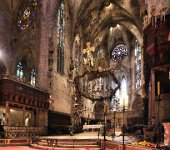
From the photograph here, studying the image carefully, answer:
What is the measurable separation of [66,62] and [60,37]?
9.99ft

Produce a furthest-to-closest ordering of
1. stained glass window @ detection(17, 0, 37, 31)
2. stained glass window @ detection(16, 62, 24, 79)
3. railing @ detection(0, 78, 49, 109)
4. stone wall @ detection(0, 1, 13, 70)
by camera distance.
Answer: stained glass window @ detection(16, 62, 24, 79) → stained glass window @ detection(17, 0, 37, 31) → stone wall @ detection(0, 1, 13, 70) → railing @ detection(0, 78, 49, 109)

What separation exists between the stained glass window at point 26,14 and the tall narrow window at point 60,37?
271 cm

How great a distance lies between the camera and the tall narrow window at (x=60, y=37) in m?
29.7

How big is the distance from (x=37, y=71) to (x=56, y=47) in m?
3.45

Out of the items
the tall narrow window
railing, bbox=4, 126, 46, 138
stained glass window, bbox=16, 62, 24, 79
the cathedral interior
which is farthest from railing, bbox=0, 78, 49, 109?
stained glass window, bbox=16, 62, 24, 79

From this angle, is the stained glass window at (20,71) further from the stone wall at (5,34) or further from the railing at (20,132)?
the railing at (20,132)

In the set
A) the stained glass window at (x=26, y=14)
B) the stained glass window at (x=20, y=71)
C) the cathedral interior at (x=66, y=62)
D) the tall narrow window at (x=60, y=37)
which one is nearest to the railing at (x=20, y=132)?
the cathedral interior at (x=66, y=62)

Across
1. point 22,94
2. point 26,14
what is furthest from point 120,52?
point 22,94

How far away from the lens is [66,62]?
3189cm

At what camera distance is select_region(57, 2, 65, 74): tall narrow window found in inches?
1169

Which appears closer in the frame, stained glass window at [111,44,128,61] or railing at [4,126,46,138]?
railing at [4,126,46,138]

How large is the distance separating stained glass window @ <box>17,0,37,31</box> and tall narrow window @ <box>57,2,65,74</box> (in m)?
2.71

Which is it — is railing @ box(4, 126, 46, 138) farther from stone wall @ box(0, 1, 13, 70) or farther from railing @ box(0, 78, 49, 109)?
stone wall @ box(0, 1, 13, 70)

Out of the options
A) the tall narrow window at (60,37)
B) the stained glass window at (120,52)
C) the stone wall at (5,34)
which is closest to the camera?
the stone wall at (5,34)
